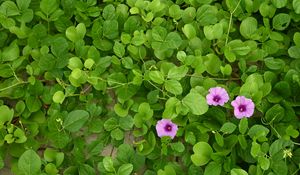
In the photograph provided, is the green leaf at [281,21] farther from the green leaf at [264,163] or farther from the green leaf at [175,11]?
the green leaf at [264,163]

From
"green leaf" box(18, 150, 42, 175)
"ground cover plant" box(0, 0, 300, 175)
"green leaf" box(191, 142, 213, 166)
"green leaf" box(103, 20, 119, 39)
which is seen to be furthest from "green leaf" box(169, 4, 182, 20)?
"green leaf" box(18, 150, 42, 175)

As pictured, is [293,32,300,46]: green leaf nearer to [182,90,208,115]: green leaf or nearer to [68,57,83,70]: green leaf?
[182,90,208,115]: green leaf

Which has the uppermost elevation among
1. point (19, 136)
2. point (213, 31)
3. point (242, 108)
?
point (213, 31)

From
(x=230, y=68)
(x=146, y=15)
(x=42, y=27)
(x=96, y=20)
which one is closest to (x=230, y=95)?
(x=230, y=68)

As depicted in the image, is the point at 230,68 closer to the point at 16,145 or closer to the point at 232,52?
the point at 232,52

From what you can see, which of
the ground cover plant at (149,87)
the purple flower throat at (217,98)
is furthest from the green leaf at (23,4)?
the purple flower throat at (217,98)

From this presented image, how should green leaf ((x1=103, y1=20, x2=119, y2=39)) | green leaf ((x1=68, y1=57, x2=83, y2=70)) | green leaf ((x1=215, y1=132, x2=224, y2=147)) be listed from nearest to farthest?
green leaf ((x1=215, y1=132, x2=224, y2=147))
green leaf ((x1=68, y1=57, x2=83, y2=70))
green leaf ((x1=103, y1=20, x2=119, y2=39))

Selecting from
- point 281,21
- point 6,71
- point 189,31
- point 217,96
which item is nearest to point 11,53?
point 6,71

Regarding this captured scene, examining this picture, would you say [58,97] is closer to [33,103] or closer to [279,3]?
[33,103]
